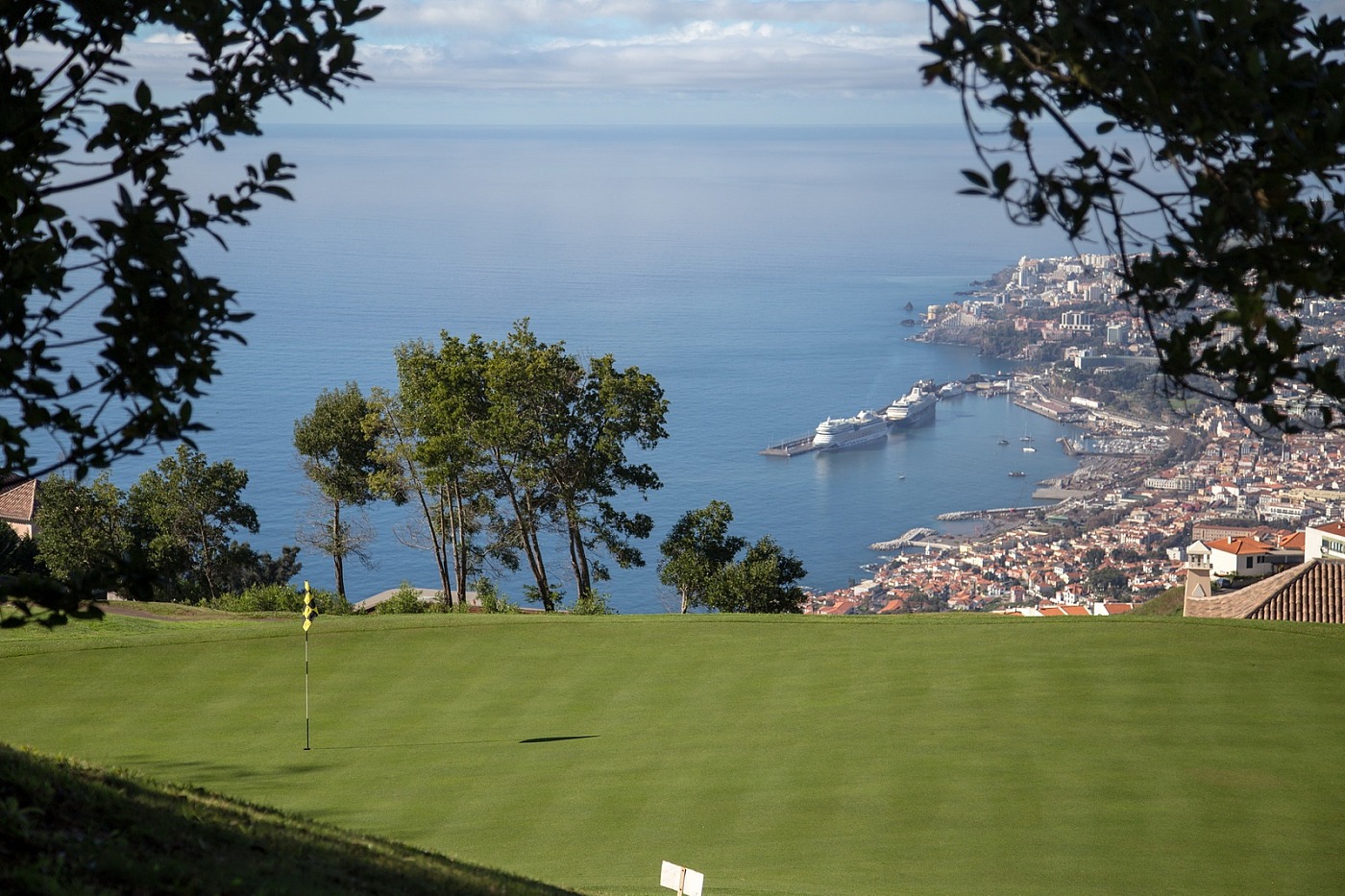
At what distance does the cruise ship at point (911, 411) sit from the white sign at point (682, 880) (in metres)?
48.5

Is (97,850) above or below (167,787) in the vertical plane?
above

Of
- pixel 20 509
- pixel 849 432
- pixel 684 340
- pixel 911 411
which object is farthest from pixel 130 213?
pixel 684 340

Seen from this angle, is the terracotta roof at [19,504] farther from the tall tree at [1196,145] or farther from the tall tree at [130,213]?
the tall tree at [1196,145]

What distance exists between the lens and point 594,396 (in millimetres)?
22125

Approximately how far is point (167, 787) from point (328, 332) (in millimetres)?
61683

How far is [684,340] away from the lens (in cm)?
7156

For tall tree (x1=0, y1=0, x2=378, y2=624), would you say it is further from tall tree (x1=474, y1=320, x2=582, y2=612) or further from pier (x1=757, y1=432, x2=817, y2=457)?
pier (x1=757, y1=432, x2=817, y2=457)

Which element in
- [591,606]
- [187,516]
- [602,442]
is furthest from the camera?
[187,516]

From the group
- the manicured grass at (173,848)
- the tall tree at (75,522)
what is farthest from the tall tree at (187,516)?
the manicured grass at (173,848)

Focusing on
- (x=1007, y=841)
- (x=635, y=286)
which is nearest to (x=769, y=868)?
(x=1007, y=841)

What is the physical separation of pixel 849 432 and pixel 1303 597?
3513 centimetres

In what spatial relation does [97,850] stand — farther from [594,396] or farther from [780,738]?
[594,396]

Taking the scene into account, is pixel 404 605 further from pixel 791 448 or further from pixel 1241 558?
pixel 791 448

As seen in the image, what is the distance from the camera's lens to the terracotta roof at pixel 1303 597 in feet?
50.6
